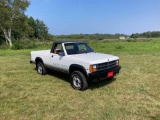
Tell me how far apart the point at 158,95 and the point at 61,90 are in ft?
10.2

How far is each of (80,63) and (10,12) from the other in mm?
25380

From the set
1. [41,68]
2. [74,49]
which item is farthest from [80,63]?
[41,68]

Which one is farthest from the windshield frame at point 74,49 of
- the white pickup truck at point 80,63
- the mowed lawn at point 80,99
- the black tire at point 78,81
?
the mowed lawn at point 80,99

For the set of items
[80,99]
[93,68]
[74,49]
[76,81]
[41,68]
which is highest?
[74,49]

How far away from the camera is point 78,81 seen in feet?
18.1

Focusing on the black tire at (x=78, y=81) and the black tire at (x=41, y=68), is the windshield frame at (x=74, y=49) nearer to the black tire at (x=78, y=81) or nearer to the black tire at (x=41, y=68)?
the black tire at (x=78, y=81)

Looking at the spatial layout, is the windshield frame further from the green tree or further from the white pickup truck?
the green tree

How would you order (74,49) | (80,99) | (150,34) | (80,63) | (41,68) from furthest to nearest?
(150,34) → (41,68) → (74,49) → (80,63) → (80,99)

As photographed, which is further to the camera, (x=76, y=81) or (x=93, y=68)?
(x=76, y=81)

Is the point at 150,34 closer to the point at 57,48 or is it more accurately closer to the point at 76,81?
the point at 57,48

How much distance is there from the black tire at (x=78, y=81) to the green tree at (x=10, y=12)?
24.8 m

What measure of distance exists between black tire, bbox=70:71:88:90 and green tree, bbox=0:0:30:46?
24.8 meters

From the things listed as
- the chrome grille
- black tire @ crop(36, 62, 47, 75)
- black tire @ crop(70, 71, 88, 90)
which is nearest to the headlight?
the chrome grille

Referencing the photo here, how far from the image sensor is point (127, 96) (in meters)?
4.95
